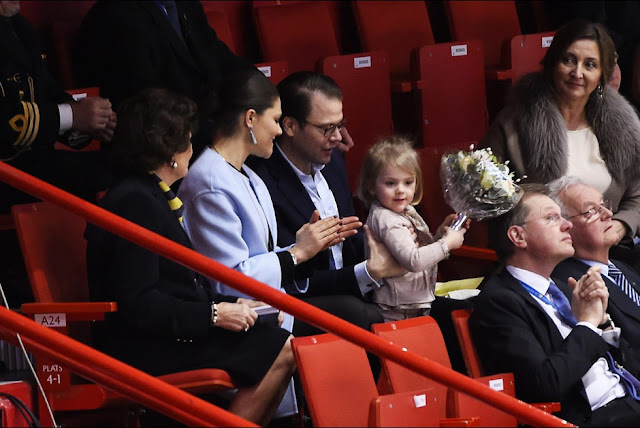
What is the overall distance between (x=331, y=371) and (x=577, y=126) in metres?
1.36

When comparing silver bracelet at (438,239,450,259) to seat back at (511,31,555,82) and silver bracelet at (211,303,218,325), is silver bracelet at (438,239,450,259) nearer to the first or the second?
silver bracelet at (211,303,218,325)

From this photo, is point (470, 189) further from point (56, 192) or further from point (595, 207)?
point (56, 192)

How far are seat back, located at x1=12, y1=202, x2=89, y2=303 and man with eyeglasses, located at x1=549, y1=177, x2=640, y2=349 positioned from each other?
3.69 feet

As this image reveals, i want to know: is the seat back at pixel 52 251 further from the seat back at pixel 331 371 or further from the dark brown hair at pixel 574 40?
the dark brown hair at pixel 574 40

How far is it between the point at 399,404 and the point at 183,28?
161cm

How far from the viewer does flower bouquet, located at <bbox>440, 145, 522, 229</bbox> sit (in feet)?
9.66

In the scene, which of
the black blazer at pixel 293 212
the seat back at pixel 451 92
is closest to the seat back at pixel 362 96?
the seat back at pixel 451 92

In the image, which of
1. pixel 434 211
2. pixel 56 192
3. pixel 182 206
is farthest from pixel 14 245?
pixel 434 211

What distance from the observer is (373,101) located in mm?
3977

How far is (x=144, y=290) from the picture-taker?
102 inches

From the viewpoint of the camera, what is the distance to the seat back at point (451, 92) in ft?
13.2

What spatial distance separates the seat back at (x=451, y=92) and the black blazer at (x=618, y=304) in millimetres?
1052

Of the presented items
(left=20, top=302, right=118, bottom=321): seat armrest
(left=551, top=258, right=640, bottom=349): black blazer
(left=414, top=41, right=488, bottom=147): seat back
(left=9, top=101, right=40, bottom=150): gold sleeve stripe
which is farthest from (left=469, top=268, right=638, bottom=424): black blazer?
(left=414, top=41, right=488, bottom=147): seat back

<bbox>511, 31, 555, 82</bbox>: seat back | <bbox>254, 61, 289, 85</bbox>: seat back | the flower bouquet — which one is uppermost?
<bbox>254, 61, 289, 85</bbox>: seat back
